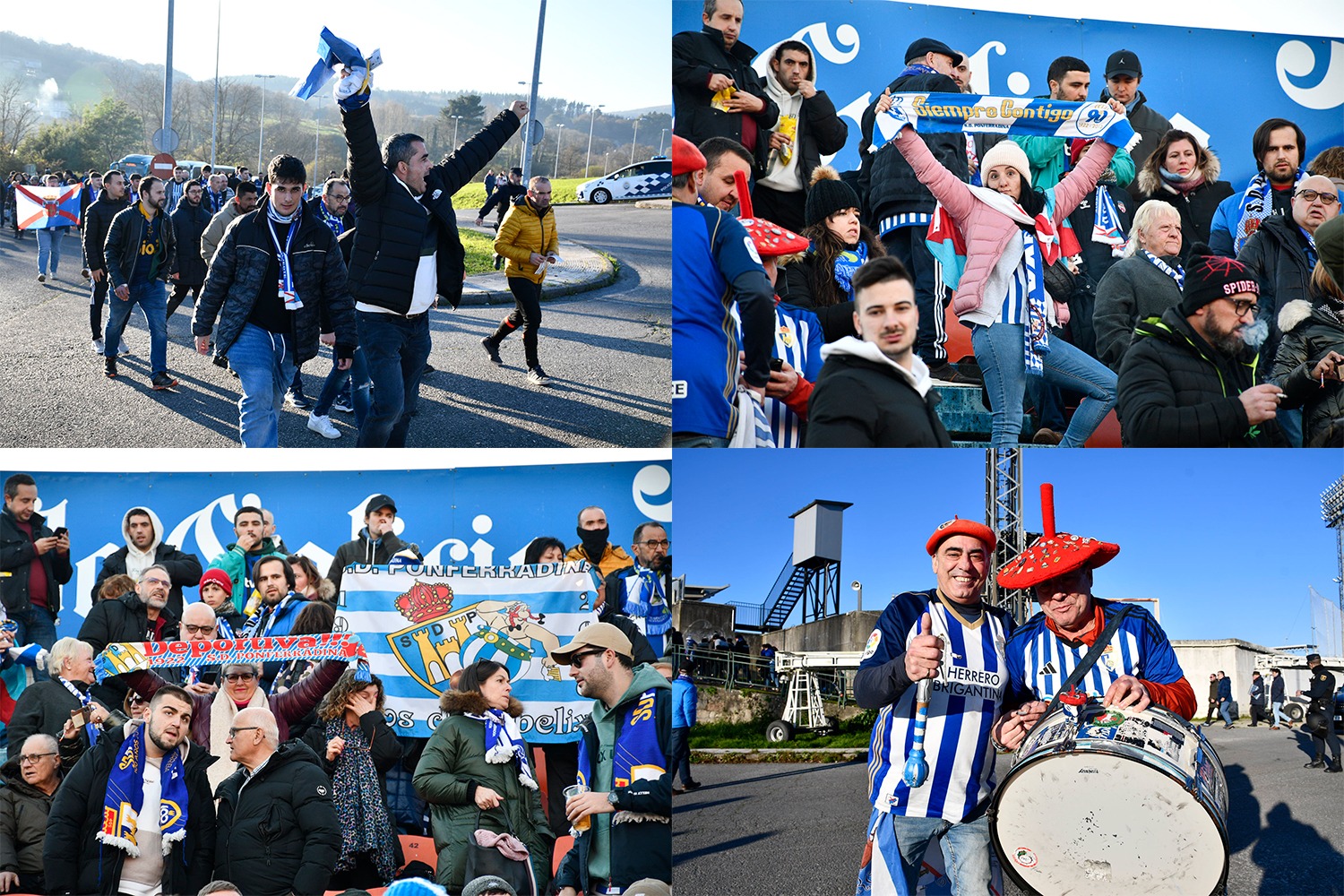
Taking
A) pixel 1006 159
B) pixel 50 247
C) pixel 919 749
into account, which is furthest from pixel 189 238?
pixel 919 749

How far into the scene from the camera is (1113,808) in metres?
3.76

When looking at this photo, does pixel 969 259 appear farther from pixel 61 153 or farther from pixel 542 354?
pixel 61 153

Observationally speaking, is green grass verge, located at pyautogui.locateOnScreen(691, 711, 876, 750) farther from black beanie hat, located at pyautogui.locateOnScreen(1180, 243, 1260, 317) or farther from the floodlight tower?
black beanie hat, located at pyautogui.locateOnScreen(1180, 243, 1260, 317)

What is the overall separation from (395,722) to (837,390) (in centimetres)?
238

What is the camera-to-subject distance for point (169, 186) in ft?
18.7

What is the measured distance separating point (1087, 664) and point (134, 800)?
379 centimetres

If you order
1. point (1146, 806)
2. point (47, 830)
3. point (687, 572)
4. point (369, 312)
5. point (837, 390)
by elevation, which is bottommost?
point (47, 830)

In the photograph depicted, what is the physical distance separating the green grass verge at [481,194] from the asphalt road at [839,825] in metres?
2.75

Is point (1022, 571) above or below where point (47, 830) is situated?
above

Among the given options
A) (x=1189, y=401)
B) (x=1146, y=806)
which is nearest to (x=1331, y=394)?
(x=1189, y=401)

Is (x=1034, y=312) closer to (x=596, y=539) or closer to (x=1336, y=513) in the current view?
(x=1336, y=513)

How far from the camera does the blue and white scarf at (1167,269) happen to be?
223 inches

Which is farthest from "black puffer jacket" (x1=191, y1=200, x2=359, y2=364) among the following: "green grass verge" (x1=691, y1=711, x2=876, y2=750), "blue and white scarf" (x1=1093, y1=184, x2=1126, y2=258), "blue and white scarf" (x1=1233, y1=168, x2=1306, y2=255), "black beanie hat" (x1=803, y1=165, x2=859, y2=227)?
"blue and white scarf" (x1=1233, y1=168, x2=1306, y2=255)

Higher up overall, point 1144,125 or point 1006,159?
point 1144,125
